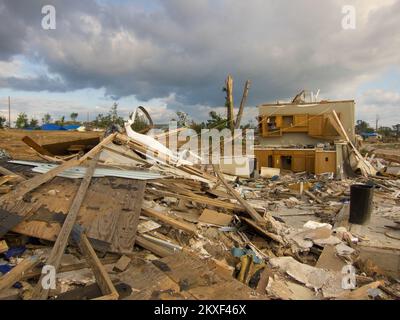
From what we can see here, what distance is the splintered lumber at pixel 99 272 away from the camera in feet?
9.25

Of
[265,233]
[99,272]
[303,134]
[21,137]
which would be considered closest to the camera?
[99,272]

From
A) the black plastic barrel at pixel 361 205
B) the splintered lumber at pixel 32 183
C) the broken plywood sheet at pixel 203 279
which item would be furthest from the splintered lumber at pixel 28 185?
the black plastic barrel at pixel 361 205

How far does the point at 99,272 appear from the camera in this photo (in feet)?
10.2

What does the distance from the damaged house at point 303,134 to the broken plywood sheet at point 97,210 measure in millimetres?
8708

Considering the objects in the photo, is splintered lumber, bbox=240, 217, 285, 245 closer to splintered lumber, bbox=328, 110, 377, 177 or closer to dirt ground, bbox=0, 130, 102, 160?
dirt ground, bbox=0, 130, 102, 160

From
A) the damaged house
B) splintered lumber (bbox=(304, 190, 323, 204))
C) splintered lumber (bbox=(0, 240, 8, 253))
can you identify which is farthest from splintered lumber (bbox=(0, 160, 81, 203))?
the damaged house

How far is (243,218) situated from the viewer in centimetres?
517

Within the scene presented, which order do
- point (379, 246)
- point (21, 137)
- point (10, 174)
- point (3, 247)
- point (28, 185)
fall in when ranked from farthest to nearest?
1. point (21, 137)
2. point (10, 174)
3. point (379, 246)
4. point (28, 185)
5. point (3, 247)

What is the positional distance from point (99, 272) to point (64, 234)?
0.84 meters

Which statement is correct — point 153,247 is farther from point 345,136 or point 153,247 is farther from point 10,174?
point 345,136

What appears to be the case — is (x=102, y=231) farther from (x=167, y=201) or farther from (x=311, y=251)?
(x=311, y=251)

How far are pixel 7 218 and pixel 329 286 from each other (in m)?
4.01

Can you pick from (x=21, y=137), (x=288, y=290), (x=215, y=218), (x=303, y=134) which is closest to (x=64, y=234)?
(x=215, y=218)
